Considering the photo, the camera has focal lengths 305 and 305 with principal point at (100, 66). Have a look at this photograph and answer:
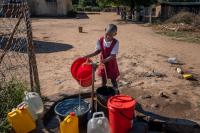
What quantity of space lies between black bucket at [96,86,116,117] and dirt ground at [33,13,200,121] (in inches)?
34.0

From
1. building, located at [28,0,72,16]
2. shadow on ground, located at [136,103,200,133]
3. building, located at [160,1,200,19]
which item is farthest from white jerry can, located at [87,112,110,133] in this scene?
building, located at [28,0,72,16]

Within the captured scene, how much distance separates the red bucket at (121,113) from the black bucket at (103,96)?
0.32 meters

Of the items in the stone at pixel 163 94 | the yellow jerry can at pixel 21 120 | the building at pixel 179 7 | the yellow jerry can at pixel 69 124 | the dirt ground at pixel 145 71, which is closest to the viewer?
the yellow jerry can at pixel 69 124

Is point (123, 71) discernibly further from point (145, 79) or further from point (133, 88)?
point (133, 88)

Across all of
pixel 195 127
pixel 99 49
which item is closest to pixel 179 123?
pixel 195 127

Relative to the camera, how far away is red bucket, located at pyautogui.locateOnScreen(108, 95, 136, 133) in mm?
4012

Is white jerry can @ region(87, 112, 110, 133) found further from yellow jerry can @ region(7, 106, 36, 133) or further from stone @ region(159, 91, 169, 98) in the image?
stone @ region(159, 91, 169, 98)

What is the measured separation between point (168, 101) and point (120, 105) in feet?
5.96

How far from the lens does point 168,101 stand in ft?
18.3

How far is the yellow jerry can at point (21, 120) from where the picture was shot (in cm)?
418

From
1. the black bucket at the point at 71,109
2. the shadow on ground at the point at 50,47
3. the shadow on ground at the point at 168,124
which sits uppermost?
the black bucket at the point at 71,109

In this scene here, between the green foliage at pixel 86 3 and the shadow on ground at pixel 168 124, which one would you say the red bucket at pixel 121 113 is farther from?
the green foliage at pixel 86 3

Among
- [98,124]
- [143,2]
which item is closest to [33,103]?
[98,124]

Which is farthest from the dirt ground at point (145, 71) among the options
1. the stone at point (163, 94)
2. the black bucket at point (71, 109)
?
the black bucket at point (71, 109)
